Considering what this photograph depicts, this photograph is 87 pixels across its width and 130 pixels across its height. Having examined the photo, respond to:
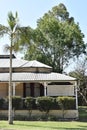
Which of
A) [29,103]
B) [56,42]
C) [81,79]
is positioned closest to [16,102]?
[29,103]

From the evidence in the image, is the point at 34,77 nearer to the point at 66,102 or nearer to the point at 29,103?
the point at 29,103

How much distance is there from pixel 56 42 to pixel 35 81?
27.6 meters

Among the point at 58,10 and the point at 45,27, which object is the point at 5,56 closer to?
the point at 45,27

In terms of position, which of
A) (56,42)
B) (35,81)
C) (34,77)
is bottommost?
(35,81)

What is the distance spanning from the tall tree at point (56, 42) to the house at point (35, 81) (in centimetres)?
1876

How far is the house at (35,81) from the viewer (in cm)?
3822

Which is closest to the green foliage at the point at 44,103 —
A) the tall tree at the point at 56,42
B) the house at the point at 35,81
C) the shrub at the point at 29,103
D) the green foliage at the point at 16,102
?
the shrub at the point at 29,103

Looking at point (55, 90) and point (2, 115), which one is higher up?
point (55, 90)

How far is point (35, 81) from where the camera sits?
38.0 metres

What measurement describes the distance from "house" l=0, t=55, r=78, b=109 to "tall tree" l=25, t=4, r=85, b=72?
18756mm

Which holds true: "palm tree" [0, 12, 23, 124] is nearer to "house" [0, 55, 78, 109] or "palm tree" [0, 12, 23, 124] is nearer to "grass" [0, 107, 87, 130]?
"grass" [0, 107, 87, 130]

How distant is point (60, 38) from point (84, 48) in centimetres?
512

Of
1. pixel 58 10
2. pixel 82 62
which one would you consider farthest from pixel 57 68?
pixel 58 10

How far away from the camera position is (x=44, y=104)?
36.3m
